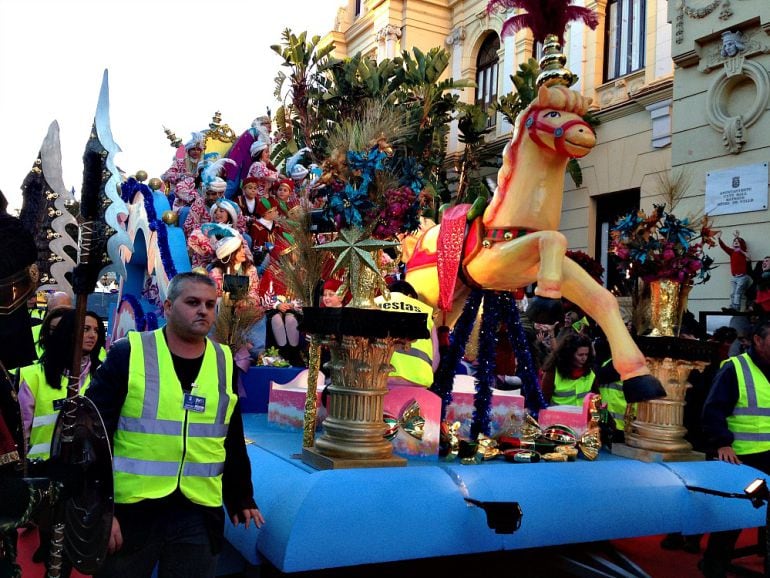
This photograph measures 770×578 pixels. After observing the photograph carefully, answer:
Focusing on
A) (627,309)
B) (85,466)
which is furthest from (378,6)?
(85,466)

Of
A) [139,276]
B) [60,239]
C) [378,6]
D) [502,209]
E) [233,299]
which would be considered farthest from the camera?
[378,6]

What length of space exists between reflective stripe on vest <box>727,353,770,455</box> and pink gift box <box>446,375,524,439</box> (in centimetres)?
137

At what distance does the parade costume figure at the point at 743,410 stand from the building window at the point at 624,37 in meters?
12.1

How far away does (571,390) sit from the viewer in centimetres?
593

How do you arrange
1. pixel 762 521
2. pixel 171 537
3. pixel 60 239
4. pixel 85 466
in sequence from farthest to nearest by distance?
pixel 762 521
pixel 60 239
pixel 171 537
pixel 85 466

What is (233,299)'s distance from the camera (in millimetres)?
6309

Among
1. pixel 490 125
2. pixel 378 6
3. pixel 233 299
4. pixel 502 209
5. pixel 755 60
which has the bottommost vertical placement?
pixel 233 299

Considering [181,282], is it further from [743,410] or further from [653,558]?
[653,558]

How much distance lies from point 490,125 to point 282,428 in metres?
16.3

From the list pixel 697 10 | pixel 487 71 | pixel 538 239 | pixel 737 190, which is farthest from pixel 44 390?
pixel 487 71

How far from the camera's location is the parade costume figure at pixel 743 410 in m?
4.59

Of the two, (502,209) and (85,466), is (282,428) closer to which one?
(502,209)

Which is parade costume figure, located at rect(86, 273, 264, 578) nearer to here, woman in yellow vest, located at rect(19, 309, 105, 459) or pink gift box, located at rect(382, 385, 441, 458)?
woman in yellow vest, located at rect(19, 309, 105, 459)

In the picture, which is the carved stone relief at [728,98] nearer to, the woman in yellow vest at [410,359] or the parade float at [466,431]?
the parade float at [466,431]
